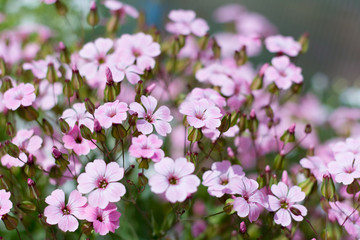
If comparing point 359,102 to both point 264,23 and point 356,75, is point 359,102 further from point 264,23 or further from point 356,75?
point 356,75

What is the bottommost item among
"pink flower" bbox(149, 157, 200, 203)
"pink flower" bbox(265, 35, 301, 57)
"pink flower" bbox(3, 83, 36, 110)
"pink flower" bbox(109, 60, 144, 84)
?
"pink flower" bbox(149, 157, 200, 203)

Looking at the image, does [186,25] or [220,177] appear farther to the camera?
[186,25]

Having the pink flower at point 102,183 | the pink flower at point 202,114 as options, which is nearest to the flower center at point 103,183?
the pink flower at point 102,183

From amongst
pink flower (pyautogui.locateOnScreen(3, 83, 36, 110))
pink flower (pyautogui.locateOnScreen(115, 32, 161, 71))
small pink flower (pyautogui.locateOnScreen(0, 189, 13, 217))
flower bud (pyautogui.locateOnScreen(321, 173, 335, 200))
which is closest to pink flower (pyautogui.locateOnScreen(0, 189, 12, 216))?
small pink flower (pyautogui.locateOnScreen(0, 189, 13, 217))

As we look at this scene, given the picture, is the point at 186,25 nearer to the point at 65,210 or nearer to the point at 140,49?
the point at 140,49

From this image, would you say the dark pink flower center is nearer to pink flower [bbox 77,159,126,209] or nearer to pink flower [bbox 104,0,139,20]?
pink flower [bbox 77,159,126,209]

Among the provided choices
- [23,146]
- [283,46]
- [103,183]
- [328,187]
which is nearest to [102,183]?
[103,183]
